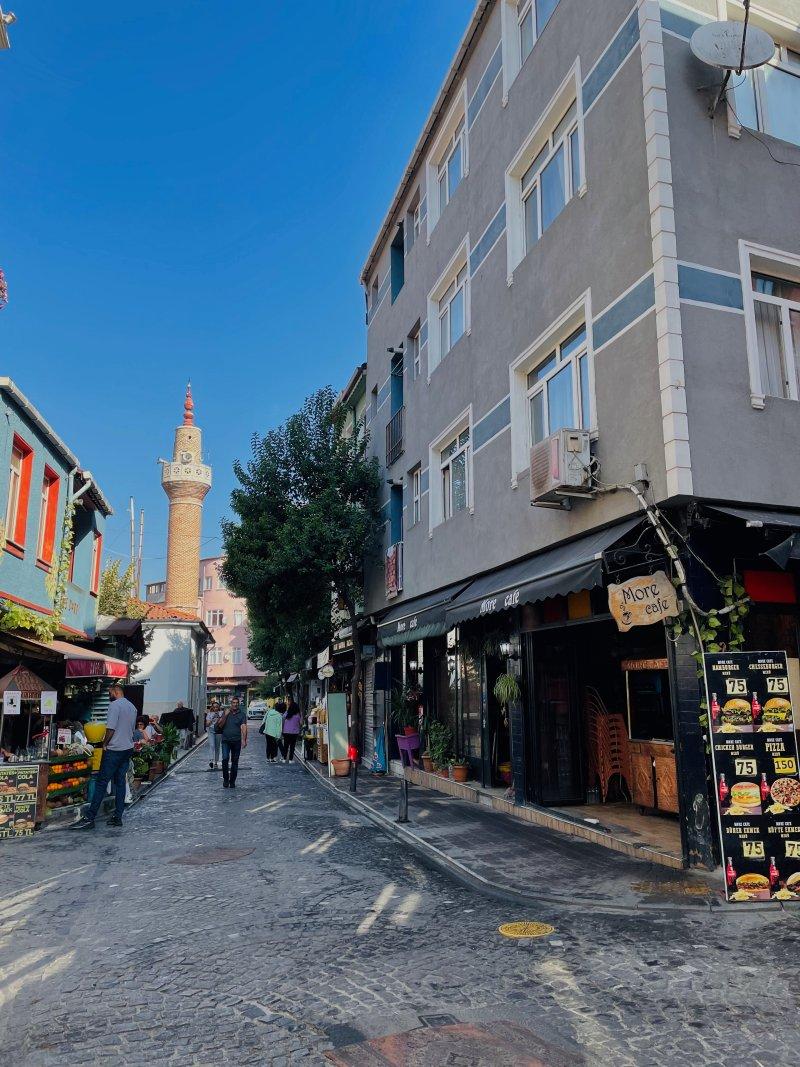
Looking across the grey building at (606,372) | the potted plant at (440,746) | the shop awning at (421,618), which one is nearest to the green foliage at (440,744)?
the potted plant at (440,746)

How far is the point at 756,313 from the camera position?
8742mm

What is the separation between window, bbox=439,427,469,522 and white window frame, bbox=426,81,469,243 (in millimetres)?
5203

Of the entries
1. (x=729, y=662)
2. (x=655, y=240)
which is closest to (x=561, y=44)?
(x=655, y=240)

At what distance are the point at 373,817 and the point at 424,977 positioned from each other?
698 centimetres

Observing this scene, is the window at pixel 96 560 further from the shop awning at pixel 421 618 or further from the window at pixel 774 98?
the window at pixel 774 98

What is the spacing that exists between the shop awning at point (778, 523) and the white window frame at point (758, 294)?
3.99 feet

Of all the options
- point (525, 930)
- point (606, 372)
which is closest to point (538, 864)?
point (525, 930)

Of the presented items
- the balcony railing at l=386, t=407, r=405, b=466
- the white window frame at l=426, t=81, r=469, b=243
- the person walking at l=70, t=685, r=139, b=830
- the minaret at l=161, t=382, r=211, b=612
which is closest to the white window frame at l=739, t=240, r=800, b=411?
the white window frame at l=426, t=81, r=469, b=243

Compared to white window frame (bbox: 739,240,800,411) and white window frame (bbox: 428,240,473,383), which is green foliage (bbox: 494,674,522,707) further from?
white window frame (bbox: 428,240,473,383)

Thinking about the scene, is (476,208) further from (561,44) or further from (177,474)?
(177,474)

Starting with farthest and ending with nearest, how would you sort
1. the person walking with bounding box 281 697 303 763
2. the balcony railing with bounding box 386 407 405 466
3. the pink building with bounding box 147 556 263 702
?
1. the pink building with bounding box 147 556 263 702
2. the person walking with bounding box 281 697 303 763
3. the balcony railing with bounding box 386 407 405 466

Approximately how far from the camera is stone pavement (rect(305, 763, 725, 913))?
22.1ft

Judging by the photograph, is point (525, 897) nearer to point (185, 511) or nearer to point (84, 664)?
point (84, 664)

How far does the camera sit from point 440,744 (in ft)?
50.0
